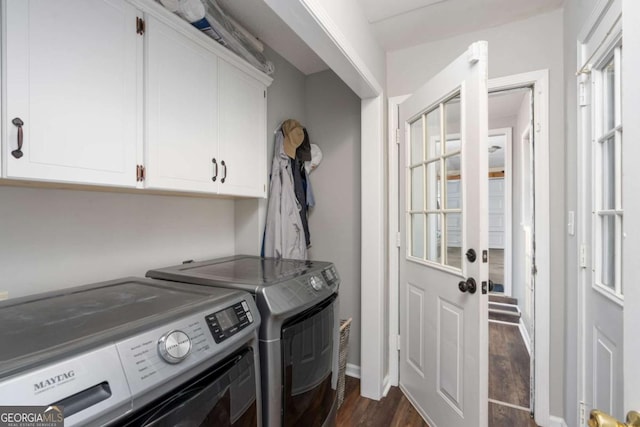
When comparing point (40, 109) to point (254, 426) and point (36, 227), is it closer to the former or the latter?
point (36, 227)

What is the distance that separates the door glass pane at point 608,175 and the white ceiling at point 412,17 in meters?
0.99

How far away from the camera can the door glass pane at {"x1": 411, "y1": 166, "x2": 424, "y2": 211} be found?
1935 millimetres

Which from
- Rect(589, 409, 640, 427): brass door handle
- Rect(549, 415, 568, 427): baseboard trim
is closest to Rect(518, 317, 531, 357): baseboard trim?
Rect(549, 415, 568, 427): baseboard trim

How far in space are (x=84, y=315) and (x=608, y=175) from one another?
6.62 feet

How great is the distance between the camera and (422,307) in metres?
1.91

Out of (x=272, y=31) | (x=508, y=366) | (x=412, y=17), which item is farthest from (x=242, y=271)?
(x=508, y=366)

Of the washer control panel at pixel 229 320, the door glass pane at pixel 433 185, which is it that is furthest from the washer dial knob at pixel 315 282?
the door glass pane at pixel 433 185

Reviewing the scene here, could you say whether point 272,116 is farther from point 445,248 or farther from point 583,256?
point 583,256

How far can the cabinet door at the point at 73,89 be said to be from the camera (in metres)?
0.84

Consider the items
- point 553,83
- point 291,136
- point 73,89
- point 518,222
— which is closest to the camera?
point 73,89

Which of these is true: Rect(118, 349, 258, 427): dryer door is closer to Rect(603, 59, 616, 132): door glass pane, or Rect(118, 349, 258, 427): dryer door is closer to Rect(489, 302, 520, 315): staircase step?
Rect(603, 59, 616, 132): door glass pane

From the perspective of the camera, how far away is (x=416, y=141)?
2.01m

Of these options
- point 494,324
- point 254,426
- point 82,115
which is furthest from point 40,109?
point 494,324

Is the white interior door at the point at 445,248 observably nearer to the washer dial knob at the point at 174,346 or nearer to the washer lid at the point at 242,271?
the washer lid at the point at 242,271
